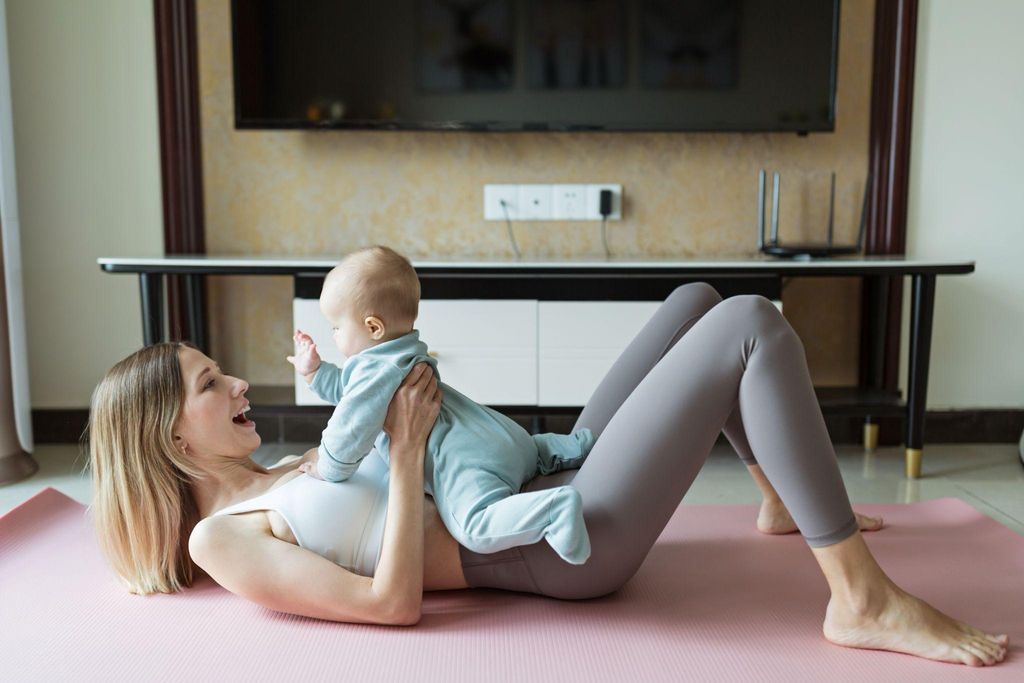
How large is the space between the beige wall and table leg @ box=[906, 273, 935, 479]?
1.60 feet

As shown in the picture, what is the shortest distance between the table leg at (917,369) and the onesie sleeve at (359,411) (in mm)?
1870

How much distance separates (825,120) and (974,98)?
49cm

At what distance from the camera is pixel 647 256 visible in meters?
3.14

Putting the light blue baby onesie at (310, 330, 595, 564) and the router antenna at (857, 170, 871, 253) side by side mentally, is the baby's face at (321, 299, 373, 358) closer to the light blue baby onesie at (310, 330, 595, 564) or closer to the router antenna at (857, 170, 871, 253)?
the light blue baby onesie at (310, 330, 595, 564)

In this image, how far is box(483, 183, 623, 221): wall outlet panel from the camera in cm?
312

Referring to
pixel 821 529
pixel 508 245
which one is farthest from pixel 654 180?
pixel 821 529

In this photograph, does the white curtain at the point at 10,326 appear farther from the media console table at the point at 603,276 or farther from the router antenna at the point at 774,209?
the router antenna at the point at 774,209

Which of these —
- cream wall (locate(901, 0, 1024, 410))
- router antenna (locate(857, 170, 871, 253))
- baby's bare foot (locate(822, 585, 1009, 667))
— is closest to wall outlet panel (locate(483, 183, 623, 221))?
router antenna (locate(857, 170, 871, 253))

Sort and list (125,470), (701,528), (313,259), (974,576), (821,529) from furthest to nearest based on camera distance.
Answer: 1. (313,259)
2. (701,528)
3. (974,576)
4. (125,470)
5. (821,529)

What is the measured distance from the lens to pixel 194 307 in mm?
3117

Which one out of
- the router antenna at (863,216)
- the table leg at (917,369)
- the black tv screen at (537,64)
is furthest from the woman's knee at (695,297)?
the router antenna at (863,216)

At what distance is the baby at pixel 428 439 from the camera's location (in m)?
1.35

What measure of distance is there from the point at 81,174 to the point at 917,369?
8.65 ft

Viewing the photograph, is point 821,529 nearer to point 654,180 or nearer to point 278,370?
point 654,180
